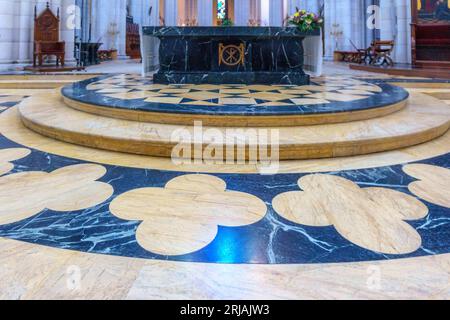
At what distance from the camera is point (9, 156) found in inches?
89.4

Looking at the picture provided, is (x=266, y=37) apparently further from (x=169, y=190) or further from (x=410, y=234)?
(x=410, y=234)

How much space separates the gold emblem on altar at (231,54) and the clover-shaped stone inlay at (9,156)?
3.42 meters

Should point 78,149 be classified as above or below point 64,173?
above

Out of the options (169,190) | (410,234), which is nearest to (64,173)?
(169,190)

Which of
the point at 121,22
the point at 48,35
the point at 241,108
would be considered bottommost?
the point at 241,108

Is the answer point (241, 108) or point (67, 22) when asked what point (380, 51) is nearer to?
point (241, 108)

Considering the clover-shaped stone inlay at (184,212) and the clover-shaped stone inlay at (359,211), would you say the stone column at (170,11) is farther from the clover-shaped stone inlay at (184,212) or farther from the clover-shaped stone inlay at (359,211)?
the clover-shaped stone inlay at (359,211)

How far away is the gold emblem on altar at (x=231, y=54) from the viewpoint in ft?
16.6

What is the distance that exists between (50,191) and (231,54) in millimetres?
3985

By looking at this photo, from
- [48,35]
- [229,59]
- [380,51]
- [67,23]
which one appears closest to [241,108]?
[229,59]

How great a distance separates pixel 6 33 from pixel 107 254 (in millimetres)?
9082

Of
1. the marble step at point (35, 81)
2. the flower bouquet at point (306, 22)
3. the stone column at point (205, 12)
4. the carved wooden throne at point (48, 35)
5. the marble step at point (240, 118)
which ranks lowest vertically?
the marble step at point (240, 118)

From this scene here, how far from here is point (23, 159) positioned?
2.21 meters

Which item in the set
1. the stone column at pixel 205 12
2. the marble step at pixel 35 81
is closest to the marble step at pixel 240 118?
the marble step at pixel 35 81
